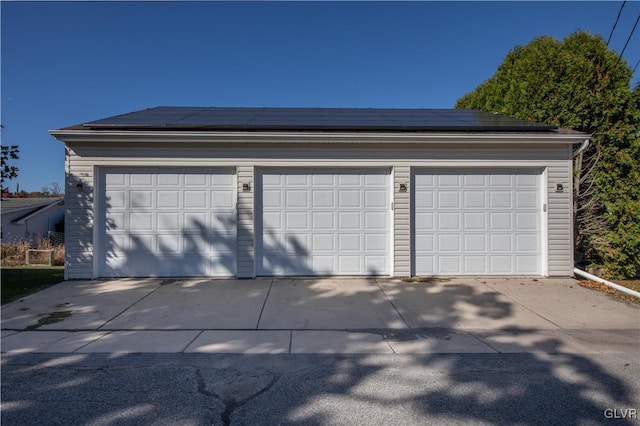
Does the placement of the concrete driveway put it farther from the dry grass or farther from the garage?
the dry grass

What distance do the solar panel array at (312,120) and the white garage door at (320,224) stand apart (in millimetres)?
1139

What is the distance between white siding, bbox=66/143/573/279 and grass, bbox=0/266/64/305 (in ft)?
2.00

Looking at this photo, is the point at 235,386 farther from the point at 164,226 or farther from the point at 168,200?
the point at 168,200

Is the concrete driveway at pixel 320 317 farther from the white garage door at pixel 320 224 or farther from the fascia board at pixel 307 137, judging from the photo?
the fascia board at pixel 307 137

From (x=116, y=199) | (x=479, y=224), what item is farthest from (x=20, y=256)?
(x=479, y=224)

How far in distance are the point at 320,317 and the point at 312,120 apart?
5072 mm

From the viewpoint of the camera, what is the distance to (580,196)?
8547 millimetres

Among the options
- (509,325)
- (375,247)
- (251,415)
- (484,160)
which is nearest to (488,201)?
(484,160)

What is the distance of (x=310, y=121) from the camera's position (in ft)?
27.2

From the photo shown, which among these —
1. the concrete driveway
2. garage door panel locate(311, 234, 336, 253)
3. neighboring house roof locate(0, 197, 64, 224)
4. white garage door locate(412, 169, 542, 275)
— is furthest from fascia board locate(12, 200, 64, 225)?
white garage door locate(412, 169, 542, 275)

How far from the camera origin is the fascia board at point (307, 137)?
23.5ft

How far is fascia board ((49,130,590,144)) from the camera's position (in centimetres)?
717

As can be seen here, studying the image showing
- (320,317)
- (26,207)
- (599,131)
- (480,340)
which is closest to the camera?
(480,340)

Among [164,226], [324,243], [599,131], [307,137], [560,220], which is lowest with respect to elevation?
[324,243]
